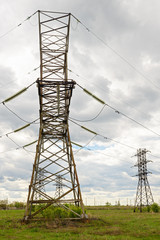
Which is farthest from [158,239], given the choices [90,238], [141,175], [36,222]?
[141,175]

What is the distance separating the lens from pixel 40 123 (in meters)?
21.0

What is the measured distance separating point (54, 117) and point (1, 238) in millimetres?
10820

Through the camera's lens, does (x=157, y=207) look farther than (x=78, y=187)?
Yes

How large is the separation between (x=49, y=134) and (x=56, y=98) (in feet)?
11.9

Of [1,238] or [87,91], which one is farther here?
[87,91]

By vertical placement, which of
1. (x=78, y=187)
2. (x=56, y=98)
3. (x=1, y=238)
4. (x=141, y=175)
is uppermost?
(x=56, y=98)

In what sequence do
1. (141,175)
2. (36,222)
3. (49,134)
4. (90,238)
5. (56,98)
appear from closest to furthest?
(90,238), (36,222), (56,98), (49,134), (141,175)

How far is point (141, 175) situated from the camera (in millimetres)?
51594

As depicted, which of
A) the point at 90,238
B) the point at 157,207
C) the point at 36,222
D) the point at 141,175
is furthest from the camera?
the point at 141,175

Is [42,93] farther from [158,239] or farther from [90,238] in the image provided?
[158,239]

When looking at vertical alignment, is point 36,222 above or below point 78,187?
below

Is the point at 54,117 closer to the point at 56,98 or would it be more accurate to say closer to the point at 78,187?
the point at 56,98

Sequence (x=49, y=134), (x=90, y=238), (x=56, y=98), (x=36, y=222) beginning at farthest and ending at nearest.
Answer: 1. (x=49, y=134)
2. (x=56, y=98)
3. (x=36, y=222)
4. (x=90, y=238)

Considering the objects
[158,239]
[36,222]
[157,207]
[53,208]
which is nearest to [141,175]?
[157,207]
